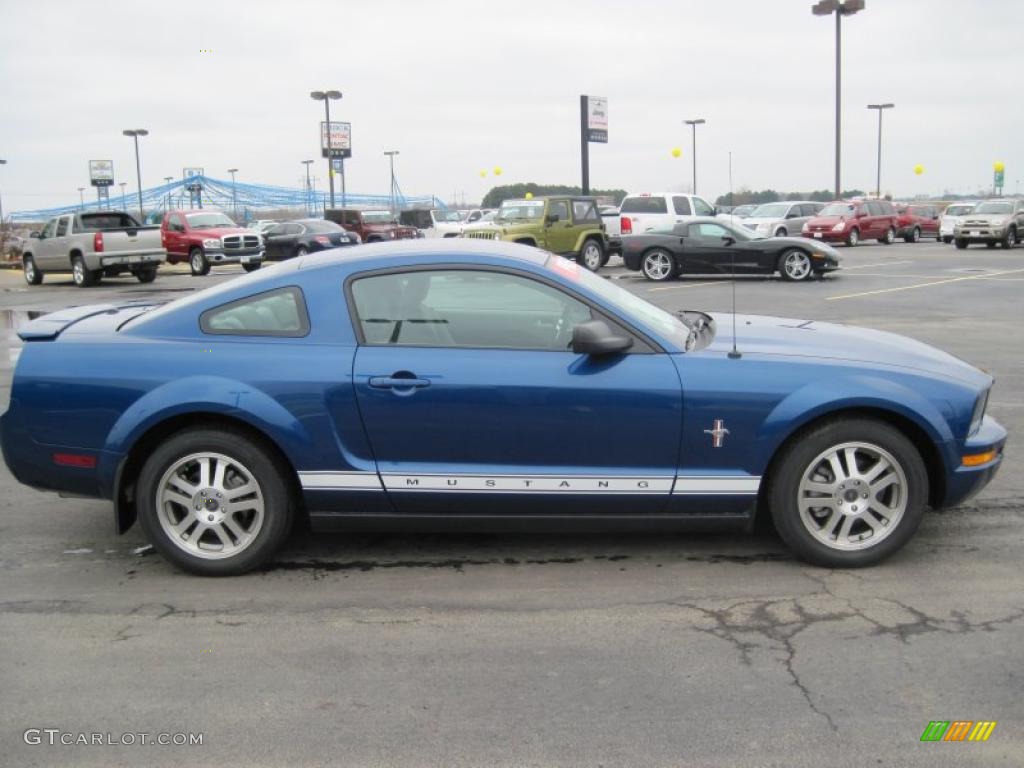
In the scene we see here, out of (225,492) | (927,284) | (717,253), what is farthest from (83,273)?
(225,492)

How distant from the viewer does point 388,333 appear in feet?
14.6

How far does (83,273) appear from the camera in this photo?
25031 mm

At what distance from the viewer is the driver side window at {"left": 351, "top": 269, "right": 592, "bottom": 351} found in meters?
4.44

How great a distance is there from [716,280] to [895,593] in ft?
59.8

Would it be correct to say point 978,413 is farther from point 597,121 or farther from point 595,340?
point 597,121

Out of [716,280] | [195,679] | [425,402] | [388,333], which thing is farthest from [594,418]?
[716,280]

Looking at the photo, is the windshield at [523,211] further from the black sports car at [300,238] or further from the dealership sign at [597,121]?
the dealership sign at [597,121]

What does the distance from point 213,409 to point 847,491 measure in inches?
111

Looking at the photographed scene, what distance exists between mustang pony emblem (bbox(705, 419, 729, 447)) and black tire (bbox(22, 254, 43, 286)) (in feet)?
85.8

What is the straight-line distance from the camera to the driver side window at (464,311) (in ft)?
14.6

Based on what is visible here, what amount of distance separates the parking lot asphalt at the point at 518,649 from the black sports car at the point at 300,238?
2579cm

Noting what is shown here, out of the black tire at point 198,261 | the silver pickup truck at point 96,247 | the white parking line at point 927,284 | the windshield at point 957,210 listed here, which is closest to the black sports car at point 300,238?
the black tire at point 198,261

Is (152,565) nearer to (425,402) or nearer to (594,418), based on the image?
(425,402)

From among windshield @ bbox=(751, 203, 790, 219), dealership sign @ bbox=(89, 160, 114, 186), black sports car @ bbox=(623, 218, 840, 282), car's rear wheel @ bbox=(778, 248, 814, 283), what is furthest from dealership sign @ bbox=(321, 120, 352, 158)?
car's rear wheel @ bbox=(778, 248, 814, 283)
